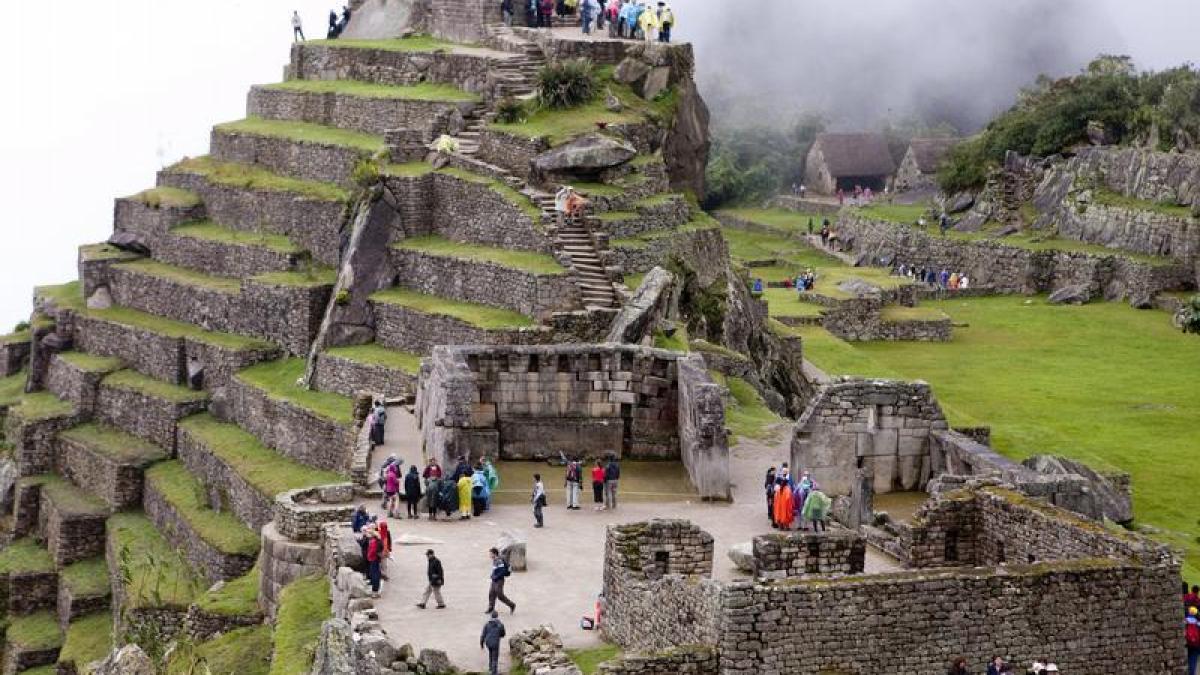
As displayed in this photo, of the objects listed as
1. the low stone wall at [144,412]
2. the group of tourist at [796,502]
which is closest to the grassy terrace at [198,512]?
the low stone wall at [144,412]

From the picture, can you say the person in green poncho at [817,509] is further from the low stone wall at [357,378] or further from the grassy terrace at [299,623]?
the low stone wall at [357,378]

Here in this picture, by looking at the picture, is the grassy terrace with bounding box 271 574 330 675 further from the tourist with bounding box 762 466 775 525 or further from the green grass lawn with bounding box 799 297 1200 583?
the green grass lawn with bounding box 799 297 1200 583

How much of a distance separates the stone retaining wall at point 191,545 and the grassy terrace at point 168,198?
12.5 m

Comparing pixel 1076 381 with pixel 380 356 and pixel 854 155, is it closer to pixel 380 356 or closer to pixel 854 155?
pixel 380 356

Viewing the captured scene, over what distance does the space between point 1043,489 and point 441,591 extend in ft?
26.6

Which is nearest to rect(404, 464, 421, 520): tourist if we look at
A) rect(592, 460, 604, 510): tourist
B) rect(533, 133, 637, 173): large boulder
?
rect(592, 460, 604, 510): tourist

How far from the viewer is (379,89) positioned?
227ft

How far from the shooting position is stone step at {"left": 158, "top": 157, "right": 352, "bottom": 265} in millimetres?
63375

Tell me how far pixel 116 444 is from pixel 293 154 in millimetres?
10400

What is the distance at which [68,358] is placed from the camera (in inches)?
2714

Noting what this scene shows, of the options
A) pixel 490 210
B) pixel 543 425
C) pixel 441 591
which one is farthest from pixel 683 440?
pixel 490 210

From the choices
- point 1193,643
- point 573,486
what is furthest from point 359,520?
point 1193,643

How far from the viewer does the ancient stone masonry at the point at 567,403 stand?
37.8 meters

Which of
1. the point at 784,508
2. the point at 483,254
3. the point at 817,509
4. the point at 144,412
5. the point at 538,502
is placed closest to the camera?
the point at 817,509
